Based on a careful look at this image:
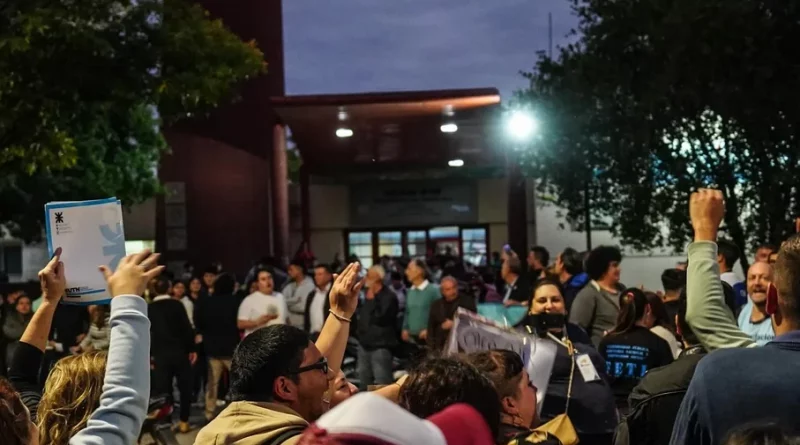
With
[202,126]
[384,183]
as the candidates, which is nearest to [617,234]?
[202,126]

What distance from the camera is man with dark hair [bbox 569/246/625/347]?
6891 millimetres

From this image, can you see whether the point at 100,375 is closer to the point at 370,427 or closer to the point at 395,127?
the point at 370,427

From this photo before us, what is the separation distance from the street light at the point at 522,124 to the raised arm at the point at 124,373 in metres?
14.3

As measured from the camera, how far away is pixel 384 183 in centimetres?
3341

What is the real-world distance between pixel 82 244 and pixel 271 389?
3.77ft

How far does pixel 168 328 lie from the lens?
377 inches

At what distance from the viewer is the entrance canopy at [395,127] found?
53.2 ft

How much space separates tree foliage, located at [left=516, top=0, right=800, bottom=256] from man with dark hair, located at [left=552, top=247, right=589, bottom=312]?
4751 millimetres

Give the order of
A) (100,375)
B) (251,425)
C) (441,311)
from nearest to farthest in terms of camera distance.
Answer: (251,425), (100,375), (441,311)

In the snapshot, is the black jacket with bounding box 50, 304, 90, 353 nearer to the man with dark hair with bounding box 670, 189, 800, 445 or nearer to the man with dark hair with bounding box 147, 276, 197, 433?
the man with dark hair with bounding box 147, 276, 197, 433

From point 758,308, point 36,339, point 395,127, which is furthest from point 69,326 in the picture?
point 395,127

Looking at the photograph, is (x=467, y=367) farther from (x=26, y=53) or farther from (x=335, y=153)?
(x=335, y=153)

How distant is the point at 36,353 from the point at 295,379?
4.42 ft

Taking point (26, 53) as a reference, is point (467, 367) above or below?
below
